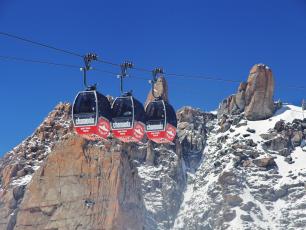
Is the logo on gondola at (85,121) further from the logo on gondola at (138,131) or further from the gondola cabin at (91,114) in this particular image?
the logo on gondola at (138,131)

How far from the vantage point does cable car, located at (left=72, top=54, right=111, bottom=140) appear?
45188 millimetres

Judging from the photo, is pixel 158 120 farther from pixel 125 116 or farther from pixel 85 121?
pixel 85 121

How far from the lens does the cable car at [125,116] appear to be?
4703cm

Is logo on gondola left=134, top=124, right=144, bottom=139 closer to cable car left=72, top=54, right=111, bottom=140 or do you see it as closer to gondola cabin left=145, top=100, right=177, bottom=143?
gondola cabin left=145, top=100, right=177, bottom=143

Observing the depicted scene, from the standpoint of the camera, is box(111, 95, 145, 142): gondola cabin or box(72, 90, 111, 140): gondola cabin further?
box(111, 95, 145, 142): gondola cabin

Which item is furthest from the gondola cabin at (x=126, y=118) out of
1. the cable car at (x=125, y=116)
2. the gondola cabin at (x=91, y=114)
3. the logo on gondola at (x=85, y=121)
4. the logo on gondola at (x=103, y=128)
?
the logo on gondola at (x=85, y=121)

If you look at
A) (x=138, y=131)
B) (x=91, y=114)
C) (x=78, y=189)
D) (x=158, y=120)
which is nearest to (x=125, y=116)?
(x=138, y=131)

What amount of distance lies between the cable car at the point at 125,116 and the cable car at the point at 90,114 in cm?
105

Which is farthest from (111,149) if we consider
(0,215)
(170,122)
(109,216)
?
(170,122)

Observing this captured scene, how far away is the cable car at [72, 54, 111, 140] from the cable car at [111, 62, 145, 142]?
1.05m

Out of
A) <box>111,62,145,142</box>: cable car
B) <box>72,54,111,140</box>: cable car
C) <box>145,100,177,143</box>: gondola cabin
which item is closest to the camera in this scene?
<box>72,54,111,140</box>: cable car

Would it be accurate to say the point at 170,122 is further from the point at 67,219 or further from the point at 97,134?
the point at 67,219

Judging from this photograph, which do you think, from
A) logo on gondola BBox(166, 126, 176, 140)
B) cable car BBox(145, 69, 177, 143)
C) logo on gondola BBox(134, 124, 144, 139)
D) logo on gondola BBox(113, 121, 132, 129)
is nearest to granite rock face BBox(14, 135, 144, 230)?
logo on gondola BBox(166, 126, 176, 140)

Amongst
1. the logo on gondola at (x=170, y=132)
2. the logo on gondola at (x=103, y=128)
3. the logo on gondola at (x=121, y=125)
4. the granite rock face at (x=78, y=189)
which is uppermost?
the granite rock face at (x=78, y=189)
